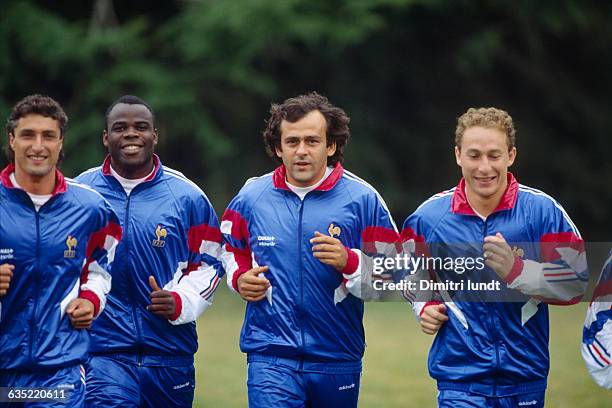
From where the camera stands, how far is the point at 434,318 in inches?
277

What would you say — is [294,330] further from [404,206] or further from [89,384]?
[404,206]

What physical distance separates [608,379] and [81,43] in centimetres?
1706

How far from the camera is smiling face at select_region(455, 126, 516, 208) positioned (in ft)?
23.2

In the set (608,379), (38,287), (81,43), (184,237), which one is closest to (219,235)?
(184,237)

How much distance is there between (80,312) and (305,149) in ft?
6.28

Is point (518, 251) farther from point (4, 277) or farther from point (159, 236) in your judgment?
point (4, 277)

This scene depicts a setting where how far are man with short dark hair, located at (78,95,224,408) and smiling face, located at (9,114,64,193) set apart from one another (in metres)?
1.00

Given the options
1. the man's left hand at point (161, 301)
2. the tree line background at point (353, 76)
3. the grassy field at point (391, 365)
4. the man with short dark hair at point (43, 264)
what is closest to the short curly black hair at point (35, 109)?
the man with short dark hair at point (43, 264)

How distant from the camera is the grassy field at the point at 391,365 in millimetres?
11234

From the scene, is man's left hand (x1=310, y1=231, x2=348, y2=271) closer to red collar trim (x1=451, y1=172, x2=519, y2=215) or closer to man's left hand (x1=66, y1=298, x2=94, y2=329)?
red collar trim (x1=451, y1=172, x2=519, y2=215)

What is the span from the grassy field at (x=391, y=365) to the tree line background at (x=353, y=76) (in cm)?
519

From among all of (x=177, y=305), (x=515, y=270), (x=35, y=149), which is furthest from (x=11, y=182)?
(x=515, y=270)

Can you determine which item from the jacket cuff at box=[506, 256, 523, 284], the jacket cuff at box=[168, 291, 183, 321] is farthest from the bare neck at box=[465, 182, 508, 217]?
the jacket cuff at box=[168, 291, 183, 321]

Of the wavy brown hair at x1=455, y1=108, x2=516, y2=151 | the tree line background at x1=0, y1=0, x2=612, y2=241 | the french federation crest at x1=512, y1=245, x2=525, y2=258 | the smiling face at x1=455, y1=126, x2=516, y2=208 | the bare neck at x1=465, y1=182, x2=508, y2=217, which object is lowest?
the french federation crest at x1=512, y1=245, x2=525, y2=258
